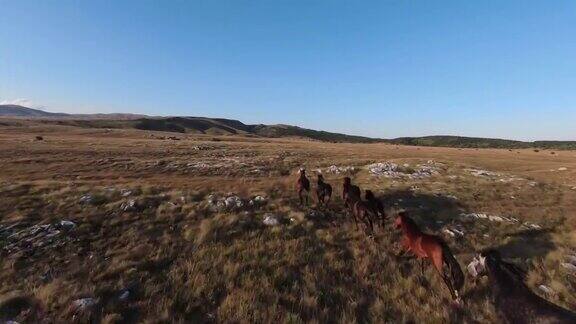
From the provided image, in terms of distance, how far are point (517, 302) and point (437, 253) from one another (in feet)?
9.12

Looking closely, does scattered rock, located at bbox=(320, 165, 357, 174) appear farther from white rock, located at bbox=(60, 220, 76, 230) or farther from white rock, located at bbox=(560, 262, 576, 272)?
white rock, located at bbox=(60, 220, 76, 230)

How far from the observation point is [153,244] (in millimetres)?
14305

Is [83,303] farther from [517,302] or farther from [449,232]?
[449,232]

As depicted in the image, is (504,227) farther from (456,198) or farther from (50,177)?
(50,177)

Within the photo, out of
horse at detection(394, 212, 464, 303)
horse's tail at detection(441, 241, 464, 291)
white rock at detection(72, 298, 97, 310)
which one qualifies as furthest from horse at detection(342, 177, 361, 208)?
white rock at detection(72, 298, 97, 310)

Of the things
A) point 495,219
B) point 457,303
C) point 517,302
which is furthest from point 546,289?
point 495,219

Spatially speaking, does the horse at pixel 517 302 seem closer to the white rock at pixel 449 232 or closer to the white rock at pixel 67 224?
the white rock at pixel 449 232

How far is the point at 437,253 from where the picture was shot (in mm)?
11250

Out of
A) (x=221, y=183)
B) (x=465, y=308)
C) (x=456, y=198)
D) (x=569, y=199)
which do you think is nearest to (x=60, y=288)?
(x=465, y=308)

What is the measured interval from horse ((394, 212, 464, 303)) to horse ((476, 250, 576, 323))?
4.43 feet

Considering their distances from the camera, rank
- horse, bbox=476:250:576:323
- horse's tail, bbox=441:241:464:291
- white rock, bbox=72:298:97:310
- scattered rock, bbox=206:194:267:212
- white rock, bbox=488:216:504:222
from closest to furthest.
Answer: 1. horse, bbox=476:250:576:323
2. white rock, bbox=72:298:97:310
3. horse's tail, bbox=441:241:464:291
4. scattered rock, bbox=206:194:267:212
5. white rock, bbox=488:216:504:222

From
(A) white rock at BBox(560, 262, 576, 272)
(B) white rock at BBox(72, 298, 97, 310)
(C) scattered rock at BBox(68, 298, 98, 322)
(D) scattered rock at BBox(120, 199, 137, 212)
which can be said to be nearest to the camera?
(C) scattered rock at BBox(68, 298, 98, 322)

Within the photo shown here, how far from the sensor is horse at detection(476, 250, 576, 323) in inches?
311

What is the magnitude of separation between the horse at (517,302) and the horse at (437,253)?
1351 mm
